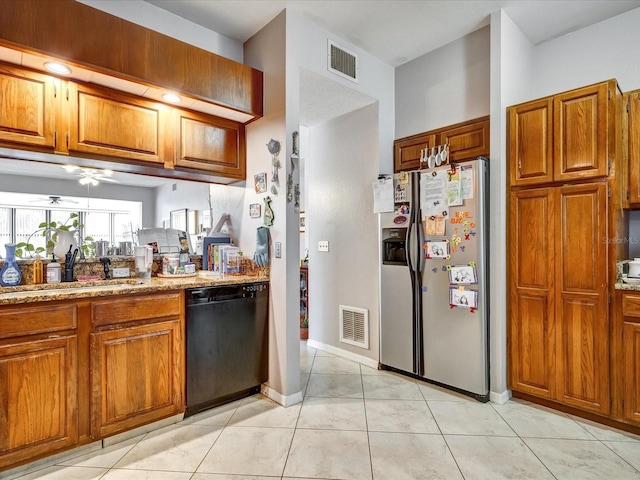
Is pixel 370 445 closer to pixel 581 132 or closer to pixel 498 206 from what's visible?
pixel 498 206

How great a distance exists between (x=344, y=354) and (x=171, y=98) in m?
2.82

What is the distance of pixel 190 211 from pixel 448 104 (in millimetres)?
2459

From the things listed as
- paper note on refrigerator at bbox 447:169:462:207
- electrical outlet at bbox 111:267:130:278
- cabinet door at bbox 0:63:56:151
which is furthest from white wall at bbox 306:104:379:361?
cabinet door at bbox 0:63:56:151

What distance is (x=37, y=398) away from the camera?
1.80m

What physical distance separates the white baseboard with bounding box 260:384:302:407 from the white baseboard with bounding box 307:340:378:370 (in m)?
0.98

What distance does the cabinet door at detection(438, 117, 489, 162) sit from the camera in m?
2.84

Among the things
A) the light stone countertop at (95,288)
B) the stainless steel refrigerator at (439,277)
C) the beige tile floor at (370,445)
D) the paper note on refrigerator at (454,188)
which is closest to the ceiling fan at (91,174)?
the light stone countertop at (95,288)

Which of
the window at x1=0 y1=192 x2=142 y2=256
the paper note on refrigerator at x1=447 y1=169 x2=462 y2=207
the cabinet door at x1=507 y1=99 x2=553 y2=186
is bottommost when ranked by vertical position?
the window at x1=0 y1=192 x2=142 y2=256

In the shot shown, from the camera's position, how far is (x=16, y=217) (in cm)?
218

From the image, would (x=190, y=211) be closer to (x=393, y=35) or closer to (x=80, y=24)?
(x=80, y=24)

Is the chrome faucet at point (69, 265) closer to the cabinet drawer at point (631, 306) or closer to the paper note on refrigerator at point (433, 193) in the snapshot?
the paper note on refrigerator at point (433, 193)

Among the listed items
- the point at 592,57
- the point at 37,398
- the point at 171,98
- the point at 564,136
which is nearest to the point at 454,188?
the point at 564,136

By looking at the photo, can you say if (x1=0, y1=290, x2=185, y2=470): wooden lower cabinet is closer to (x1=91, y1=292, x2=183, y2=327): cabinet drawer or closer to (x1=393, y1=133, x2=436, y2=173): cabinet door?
(x1=91, y1=292, x2=183, y2=327): cabinet drawer

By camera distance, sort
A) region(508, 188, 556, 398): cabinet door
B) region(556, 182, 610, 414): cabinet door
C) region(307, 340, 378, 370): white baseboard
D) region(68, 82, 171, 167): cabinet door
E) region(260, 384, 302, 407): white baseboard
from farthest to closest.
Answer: region(307, 340, 378, 370): white baseboard
region(260, 384, 302, 407): white baseboard
region(508, 188, 556, 398): cabinet door
region(556, 182, 610, 414): cabinet door
region(68, 82, 171, 167): cabinet door
